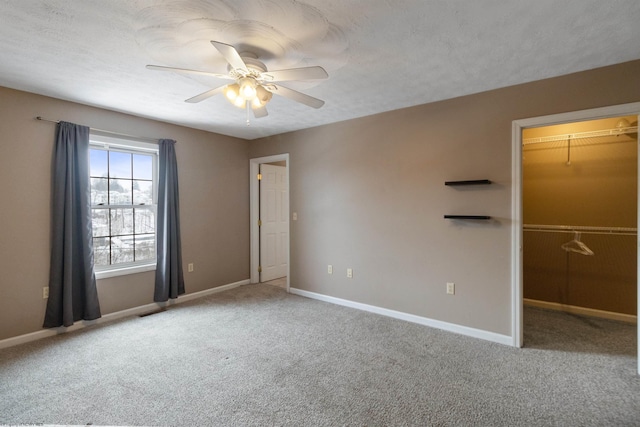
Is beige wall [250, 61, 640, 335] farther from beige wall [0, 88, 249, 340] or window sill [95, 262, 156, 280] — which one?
window sill [95, 262, 156, 280]

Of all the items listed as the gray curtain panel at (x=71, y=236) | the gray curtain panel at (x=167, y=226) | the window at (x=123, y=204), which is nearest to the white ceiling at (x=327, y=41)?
the gray curtain panel at (x=71, y=236)

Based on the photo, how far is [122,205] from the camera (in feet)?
12.3

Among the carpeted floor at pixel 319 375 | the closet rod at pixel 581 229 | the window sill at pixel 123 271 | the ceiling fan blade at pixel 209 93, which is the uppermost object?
the ceiling fan blade at pixel 209 93

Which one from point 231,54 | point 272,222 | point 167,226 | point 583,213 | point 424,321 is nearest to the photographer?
point 231,54

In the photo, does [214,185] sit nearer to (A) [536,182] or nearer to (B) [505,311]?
(B) [505,311]

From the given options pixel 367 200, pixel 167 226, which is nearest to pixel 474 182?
pixel 367 200

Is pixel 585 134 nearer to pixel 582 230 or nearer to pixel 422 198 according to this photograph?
pixel 582 230

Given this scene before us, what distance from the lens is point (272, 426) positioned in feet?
5.98

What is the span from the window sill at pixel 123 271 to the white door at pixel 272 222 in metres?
1.81

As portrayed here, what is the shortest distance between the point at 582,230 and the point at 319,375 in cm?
363

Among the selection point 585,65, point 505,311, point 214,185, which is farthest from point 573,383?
point 214,185

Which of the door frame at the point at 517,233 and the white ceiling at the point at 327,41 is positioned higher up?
the white ceiling at the point at 327,41

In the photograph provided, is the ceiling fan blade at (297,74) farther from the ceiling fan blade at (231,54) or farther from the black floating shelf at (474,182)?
the black floating shelf at (474,182)

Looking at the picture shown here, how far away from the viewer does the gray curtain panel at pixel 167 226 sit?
3.97 meters
